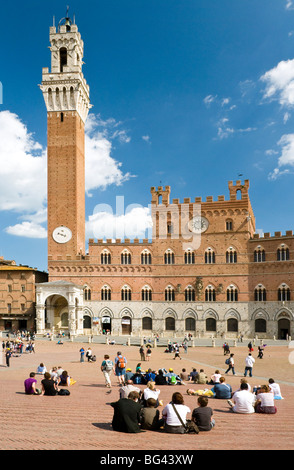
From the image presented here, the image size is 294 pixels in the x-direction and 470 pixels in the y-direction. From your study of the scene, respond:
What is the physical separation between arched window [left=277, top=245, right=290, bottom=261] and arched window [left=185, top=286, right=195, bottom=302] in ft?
37.5

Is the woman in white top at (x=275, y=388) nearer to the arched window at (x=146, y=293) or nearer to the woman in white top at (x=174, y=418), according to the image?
the woman in white top at (x=174, y=418)

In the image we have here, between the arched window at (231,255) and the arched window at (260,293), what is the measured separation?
439 cm

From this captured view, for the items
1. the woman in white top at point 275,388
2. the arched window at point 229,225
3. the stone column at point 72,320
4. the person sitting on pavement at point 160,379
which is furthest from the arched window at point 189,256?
the woman in white top at point 275,388

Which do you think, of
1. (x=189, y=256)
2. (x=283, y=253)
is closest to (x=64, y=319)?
(x=189, y=256)

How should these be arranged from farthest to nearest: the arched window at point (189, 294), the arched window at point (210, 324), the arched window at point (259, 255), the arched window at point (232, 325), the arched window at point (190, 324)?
the arched window at point (189, 294) < the arched window at point (190, 324) < the arched window at point (210, 324) < the arched window at point (232, 325) < the arched window at point (259, 255)

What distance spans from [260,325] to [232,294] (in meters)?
4.96

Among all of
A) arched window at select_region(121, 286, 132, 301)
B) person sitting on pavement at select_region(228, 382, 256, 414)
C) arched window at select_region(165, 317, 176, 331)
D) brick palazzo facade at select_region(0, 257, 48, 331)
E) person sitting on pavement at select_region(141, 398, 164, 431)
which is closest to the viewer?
person sitting on pavement at select_region(141, 398, 164, 431)

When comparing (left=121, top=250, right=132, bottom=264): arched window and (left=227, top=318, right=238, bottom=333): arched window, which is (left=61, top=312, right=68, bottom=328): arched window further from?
(left=227, top=318, right=238, bottom=333): arched window

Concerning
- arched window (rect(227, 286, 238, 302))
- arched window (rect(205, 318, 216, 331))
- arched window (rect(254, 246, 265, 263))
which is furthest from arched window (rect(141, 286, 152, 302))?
arched window (rect(254, 246, 265, 263))

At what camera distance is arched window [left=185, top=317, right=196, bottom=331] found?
50.9 metres

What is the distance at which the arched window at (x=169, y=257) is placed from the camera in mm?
52406

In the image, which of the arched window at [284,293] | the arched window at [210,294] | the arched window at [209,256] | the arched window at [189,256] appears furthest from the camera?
the arched window at [189,256]
